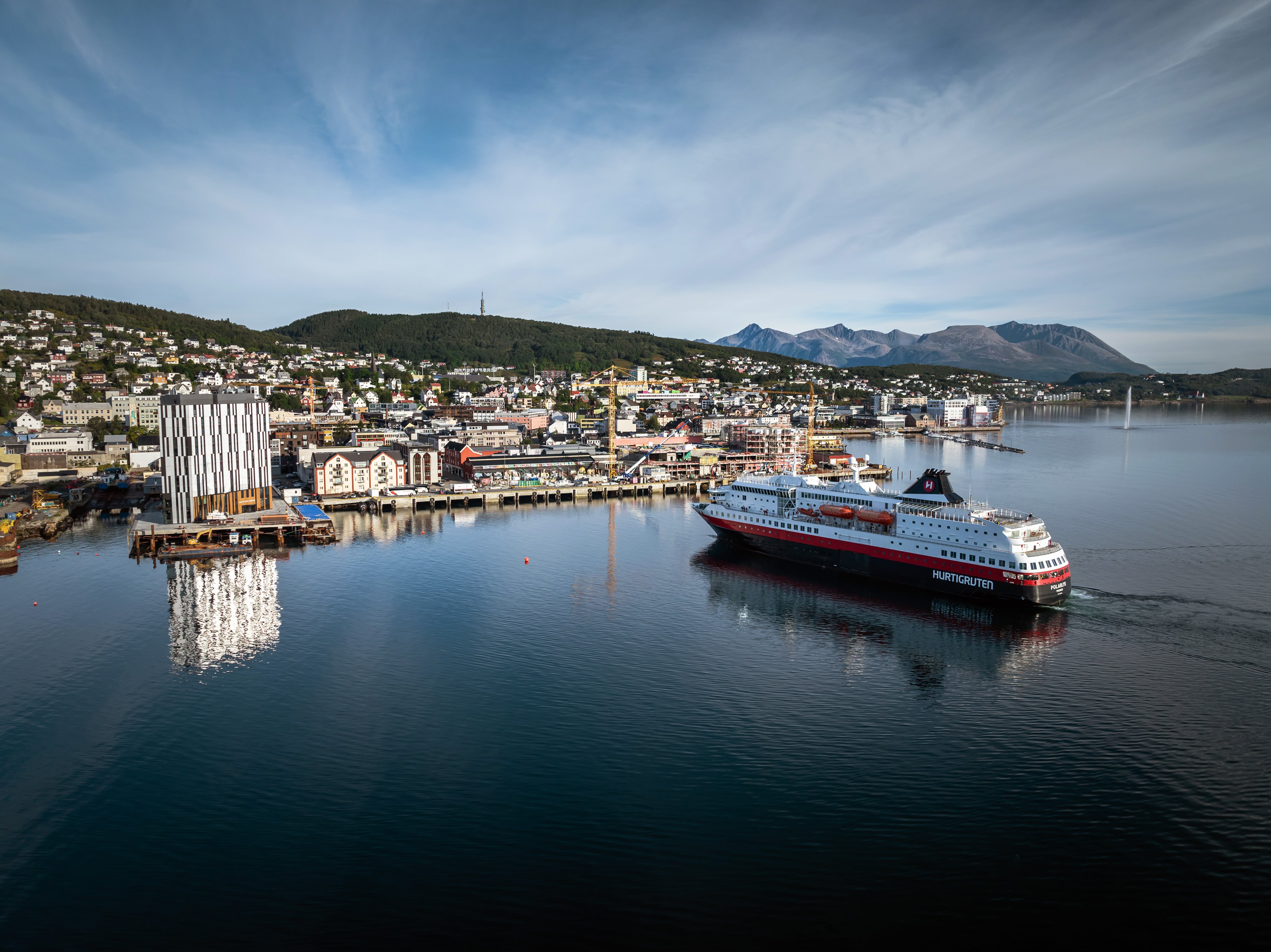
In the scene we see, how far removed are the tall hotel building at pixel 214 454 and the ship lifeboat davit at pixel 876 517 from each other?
22579 mm

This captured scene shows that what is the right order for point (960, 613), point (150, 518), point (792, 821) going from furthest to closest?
point (150, 518)
point (960, 613)
point (792, 821)

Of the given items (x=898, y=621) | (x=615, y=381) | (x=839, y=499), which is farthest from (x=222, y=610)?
(x=615, y=381)

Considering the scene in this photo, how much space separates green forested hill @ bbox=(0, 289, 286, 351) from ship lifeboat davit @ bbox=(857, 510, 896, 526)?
8421 cm

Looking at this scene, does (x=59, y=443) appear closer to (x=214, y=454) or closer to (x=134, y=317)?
(x=214, y=454)

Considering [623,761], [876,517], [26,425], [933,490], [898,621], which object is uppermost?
[26,425]

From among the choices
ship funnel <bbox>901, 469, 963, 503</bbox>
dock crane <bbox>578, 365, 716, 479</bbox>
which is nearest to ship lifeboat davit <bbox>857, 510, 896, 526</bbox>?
ship funnel <bbox>901, 469, 963, 503</bbox>

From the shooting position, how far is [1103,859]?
28.6ft

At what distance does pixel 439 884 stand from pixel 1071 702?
36.1 feet

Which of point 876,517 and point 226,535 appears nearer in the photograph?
point 876,517

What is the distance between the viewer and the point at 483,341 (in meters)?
113

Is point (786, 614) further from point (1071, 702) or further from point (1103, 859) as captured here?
point (1103, 859)

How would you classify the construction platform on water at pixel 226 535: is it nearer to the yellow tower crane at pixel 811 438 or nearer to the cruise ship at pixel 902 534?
the cruise ship at pixel 902 534

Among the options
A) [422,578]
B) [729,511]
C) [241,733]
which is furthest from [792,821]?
[729,511]

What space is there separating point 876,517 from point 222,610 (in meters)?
18.1
